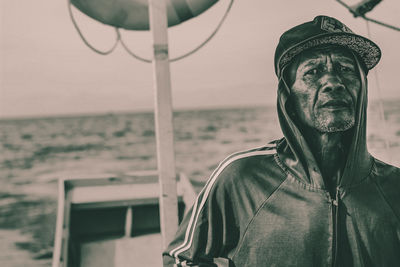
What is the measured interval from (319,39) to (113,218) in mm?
3759

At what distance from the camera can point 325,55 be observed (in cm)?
173

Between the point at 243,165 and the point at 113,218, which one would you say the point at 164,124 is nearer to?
the point at 243,165

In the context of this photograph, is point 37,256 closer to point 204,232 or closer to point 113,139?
point 204,232

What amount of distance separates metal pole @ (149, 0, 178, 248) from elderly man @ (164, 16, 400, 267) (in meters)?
0.70

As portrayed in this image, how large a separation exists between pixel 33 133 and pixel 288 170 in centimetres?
8199

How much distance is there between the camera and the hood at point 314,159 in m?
1.67

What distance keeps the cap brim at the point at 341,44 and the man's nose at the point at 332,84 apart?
0.16m

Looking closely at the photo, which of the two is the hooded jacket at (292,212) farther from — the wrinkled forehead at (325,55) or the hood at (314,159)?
the wrinkled forehead at (325,55)

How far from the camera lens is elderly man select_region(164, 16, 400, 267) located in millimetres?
1582

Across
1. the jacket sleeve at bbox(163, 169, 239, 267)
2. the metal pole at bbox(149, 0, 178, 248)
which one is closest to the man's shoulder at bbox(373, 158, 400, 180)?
the jacket sleeve at bbox(163, 169, 239, 267)

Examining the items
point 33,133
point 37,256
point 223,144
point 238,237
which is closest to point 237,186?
point 238,237

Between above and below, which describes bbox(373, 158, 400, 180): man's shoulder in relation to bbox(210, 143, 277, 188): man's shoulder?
below

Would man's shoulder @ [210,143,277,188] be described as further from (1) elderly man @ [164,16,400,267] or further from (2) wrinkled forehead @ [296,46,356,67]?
(2) wrinkled forehead @ [296,46,356,67]

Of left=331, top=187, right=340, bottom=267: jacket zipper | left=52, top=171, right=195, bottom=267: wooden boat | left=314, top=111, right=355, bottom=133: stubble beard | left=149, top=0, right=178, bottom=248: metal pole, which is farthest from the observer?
left=52, top=171, right=195, bottom=267: wooden boat
